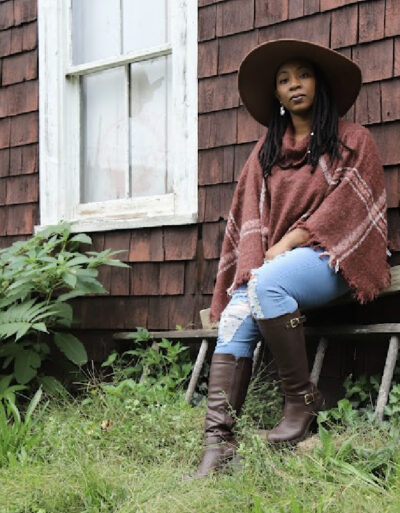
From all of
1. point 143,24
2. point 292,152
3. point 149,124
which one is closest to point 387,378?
point 292,152

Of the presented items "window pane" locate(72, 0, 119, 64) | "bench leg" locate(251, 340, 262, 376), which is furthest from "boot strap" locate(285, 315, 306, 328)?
"window pane" locate(72, 0, 119, 64)

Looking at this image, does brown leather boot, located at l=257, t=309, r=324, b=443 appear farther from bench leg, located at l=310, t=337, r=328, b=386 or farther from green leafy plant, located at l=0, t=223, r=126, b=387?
green leafy plant, located at l=0, t=223, r=126, b=387

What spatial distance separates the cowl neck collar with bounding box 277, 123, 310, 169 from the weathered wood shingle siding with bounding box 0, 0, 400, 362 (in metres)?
0.38

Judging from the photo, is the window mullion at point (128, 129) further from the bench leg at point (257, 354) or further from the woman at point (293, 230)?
the bench leg at point (257, 354)

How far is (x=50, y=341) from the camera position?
4.70 metres

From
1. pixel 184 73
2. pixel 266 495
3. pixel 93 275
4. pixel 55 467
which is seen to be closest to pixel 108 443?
pixel 55 467

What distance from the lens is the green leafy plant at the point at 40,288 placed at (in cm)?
401

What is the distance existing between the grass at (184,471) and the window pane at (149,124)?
1.43m

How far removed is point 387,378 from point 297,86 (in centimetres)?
119

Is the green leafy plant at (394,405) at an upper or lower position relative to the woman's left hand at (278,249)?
lower

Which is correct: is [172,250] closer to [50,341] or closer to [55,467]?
[50,341]

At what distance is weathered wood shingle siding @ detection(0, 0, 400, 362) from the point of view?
3.51 metres

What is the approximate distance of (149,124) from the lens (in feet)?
14.6

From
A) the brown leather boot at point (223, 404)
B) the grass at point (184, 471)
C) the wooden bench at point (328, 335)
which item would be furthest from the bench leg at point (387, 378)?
the brown leather boot at point (223, 404)
